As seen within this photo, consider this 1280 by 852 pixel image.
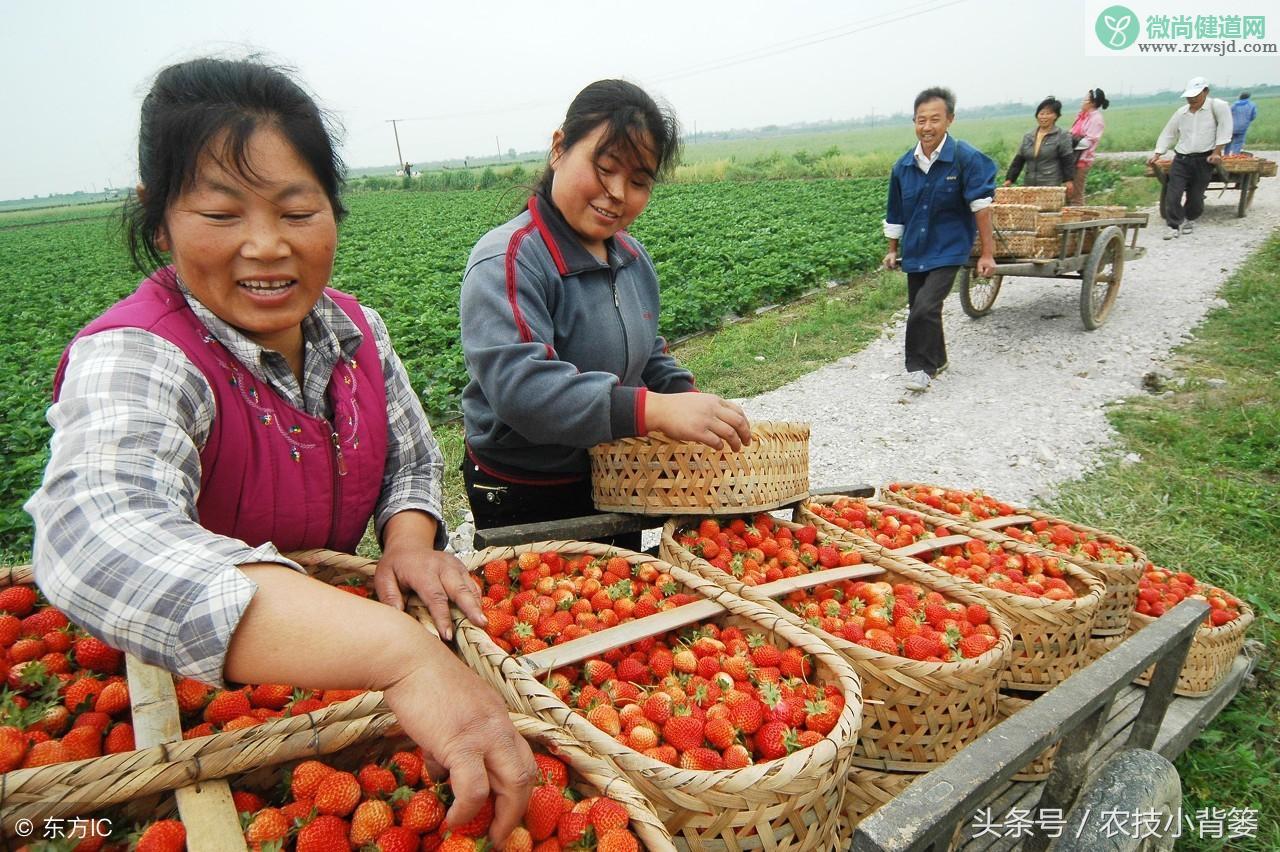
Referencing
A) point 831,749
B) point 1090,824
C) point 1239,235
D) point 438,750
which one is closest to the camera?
point 438,750

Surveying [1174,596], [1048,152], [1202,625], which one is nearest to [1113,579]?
[1202,625]

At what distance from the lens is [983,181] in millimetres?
5781

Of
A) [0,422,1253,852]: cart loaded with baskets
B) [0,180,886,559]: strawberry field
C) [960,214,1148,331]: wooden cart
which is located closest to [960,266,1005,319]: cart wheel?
[960,214,1148,331]: wooden cart

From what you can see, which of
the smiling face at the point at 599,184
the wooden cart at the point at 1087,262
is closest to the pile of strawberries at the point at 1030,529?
the smiling face at the point at 599,184

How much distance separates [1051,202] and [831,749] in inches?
307

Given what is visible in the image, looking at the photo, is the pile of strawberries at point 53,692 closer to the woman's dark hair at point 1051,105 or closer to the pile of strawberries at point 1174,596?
the pile of strawberries at point 1174,596

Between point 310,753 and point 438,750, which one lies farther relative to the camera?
point 310,753

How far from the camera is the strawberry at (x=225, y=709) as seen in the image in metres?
1.34

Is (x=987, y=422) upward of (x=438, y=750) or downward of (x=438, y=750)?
downward

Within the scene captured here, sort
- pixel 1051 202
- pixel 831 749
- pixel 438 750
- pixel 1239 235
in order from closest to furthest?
pixel 438 750 < pixel 831 749 < pixel 1051 202 < pixel 1239 235

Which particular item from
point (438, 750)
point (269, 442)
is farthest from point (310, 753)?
point (269, 442)

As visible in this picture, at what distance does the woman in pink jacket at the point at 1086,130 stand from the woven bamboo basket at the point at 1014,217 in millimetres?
5041

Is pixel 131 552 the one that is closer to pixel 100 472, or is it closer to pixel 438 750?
pixel 100 472

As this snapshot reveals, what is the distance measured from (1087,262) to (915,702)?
683cm
